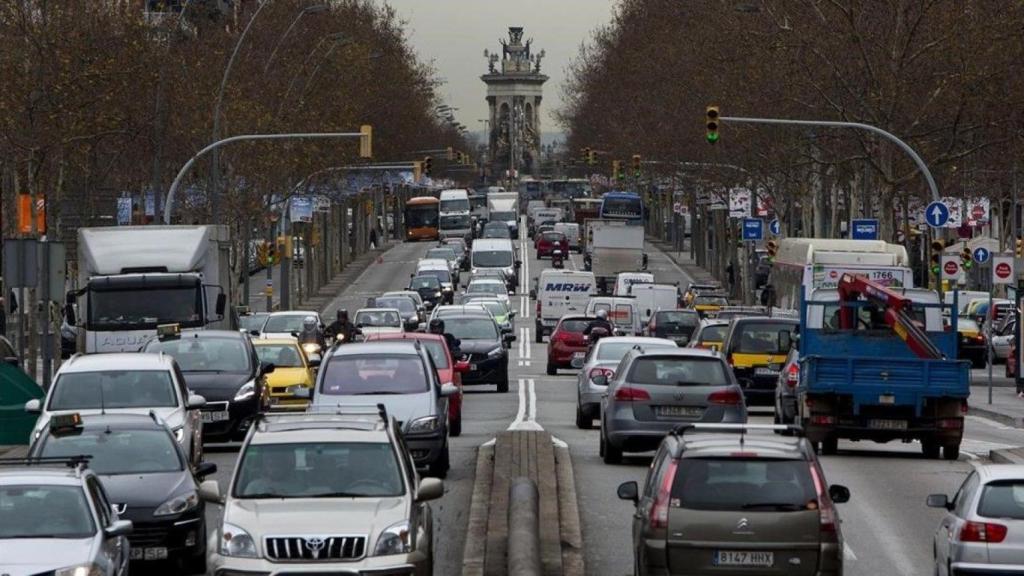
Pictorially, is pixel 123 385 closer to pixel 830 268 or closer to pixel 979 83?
pixel 830 268

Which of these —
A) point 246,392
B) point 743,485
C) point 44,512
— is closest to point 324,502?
point 44,512

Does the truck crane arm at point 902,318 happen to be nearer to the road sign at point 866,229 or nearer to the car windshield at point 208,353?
the car windshield at point 208,353

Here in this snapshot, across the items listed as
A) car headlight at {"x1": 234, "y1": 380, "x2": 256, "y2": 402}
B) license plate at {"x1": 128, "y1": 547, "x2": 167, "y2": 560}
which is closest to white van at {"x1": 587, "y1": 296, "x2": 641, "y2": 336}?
car headlight at {"x1": 234, "y1": 380, "x2": 256, "y2": 402}

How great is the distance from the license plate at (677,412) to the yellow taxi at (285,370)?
8899 millimetres

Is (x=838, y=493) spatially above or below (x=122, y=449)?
above

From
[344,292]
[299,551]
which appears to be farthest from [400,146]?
[299,551]

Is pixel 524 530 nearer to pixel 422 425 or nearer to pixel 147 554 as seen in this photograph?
pixel 147 554

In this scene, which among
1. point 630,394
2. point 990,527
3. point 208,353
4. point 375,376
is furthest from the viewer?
point 208,353

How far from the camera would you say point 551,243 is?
122 meters

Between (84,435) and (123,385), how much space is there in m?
6.45

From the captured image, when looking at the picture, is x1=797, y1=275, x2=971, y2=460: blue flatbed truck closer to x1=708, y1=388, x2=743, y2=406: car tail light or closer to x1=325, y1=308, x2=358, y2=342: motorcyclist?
x1=708, y1=388, x2=743, y2=406: car tail light

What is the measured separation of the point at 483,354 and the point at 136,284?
29.1ft

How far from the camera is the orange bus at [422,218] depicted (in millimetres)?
142000

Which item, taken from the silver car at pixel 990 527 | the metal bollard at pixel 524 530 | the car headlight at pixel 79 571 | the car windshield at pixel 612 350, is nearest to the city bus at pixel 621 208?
the car windshield at pixel 612 350
